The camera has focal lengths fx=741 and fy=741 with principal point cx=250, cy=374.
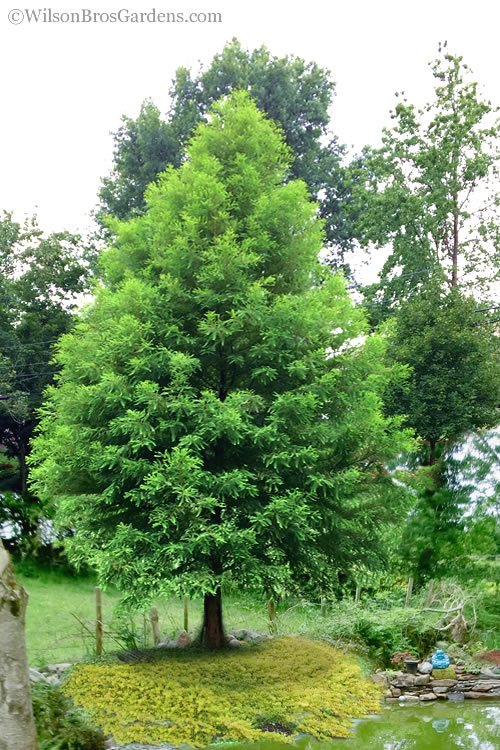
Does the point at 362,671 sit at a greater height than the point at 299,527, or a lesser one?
lesser

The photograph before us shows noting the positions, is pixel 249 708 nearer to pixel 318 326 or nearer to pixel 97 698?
pixel 97 698

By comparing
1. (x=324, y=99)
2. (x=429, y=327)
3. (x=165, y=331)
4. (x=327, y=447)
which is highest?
(x=324, y=99)

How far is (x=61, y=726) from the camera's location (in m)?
8.02

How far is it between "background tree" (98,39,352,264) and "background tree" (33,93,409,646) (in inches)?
710

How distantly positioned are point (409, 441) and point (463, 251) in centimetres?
1556

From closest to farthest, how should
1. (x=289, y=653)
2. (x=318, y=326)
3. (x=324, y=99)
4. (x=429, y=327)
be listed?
1. (x=318, y=326)
2. (x=289, y=653)
3. (x=429, y=327)
4. (x=324, y=99)

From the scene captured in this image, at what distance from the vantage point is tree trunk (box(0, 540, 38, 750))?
6.14m

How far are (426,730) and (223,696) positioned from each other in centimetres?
284

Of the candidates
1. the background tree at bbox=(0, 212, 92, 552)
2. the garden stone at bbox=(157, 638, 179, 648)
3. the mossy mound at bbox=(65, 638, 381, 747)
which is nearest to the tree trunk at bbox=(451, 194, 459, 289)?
the background tree at bbox=(0, 212, 92, 552)

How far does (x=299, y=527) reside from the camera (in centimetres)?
1000

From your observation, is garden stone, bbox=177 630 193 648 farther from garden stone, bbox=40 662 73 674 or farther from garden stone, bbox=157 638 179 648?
garden stone, bbox=40 662 73 674

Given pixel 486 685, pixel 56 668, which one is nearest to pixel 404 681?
pixel 486 685

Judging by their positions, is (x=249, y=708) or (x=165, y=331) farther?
(x=165, y=331)

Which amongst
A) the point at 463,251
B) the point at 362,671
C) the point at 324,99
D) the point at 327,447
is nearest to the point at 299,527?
the point at 327,447
